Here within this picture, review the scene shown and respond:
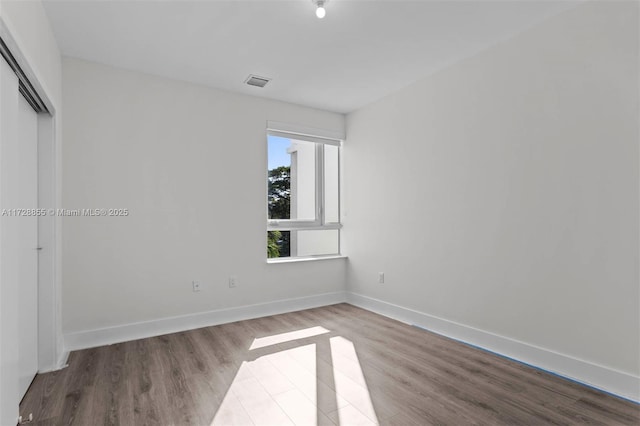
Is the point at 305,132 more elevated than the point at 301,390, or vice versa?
the point at 305,132

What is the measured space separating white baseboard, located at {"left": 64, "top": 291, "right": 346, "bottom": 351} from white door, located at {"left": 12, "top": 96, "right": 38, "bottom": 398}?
0.55 metres

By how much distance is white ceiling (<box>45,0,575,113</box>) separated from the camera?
2.33 metres

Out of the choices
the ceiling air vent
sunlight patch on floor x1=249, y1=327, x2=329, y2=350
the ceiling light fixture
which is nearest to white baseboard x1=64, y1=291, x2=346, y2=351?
sunlight patch on floor x1=249, y1=327, x2=329, y2=350

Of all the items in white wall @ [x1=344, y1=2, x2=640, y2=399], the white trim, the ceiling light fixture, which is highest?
the ceiling light fixture

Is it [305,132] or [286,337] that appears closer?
[286,337]

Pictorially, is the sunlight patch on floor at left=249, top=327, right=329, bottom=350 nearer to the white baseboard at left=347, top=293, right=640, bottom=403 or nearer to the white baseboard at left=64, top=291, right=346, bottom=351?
the white baseboard at left=64, top=291, right=346, bottom=351

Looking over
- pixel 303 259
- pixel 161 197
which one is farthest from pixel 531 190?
Answer: pixel 161 197

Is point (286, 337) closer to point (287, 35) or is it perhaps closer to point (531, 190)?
point (531, 190)

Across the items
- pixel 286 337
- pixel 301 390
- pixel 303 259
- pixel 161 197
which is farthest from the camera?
pixel 303 259

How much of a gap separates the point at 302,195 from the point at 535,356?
2958 mm

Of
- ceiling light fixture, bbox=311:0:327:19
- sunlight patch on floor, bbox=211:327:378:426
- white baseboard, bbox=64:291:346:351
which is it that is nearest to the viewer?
sunlight patch on floor, bbox=211:327:378:426

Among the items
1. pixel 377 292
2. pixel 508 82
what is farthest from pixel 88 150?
pixel 508 82

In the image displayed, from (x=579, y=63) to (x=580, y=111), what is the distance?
325 millimetres

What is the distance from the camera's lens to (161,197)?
3393 mm
